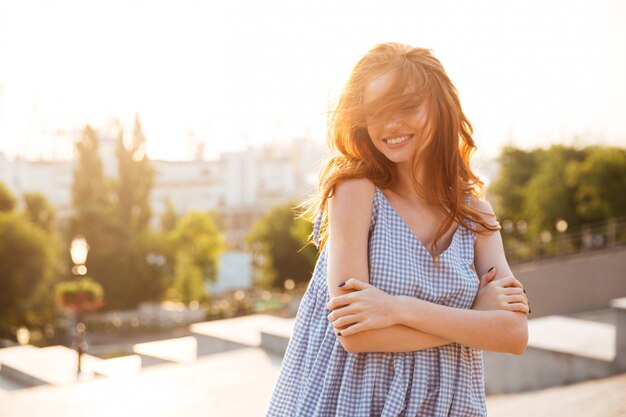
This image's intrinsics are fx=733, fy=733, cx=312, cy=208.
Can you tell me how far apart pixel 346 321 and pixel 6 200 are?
31.9 meters

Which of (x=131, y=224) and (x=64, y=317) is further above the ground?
(x=131, y=224)

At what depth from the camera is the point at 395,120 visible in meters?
1.45

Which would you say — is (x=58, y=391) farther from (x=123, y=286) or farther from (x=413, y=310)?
(x=123, y=286)

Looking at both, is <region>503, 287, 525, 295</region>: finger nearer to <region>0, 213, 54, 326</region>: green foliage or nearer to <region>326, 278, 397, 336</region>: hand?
<region>326, 278, 397, 336</region>: hand

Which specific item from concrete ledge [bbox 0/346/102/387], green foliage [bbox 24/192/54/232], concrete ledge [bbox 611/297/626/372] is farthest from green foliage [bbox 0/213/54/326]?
concrete ledge [bbox 611/297/626/372]

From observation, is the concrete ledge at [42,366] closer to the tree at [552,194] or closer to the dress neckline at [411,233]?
the dress neckline at [411,233]

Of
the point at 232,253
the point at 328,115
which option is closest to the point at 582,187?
the point at 328,115

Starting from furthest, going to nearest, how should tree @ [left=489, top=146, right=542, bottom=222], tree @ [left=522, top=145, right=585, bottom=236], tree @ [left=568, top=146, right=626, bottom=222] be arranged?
tree @ [left=489, top=146, right=542, bottom=222], tree @ [left=522, top=145, right=585, bottom=236], tree @ [left=568, top=146, right=626, bottom=222]

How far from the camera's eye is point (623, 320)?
481 centimetres

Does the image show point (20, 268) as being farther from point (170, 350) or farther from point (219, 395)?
point (219, 395)

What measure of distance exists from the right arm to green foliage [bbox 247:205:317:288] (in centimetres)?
3336

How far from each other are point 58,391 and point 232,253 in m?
55.1

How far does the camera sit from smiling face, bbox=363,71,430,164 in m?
1.44

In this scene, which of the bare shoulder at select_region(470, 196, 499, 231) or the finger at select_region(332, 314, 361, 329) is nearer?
the finger at select_region(332, 314, 361, 329)
